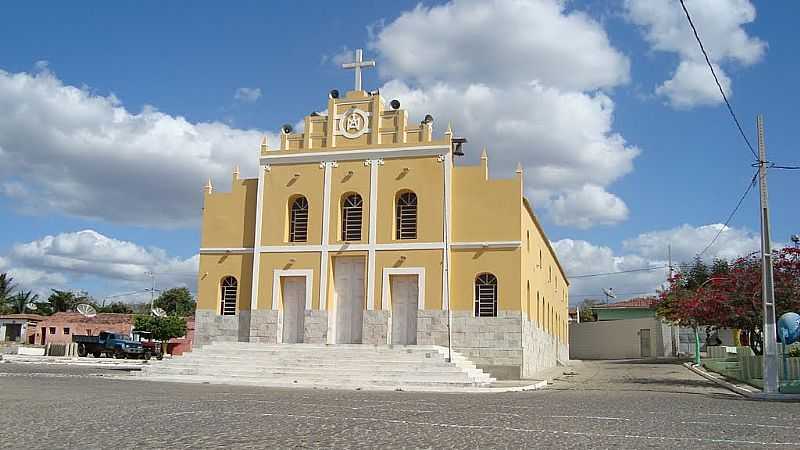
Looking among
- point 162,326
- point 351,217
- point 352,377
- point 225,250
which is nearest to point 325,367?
point 352,377

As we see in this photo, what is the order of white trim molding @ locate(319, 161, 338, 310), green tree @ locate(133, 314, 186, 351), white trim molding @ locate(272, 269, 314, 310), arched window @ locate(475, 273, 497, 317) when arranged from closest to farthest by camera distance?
arched window @ locate(475, 273, 497, 317) → white trim molding @ locate(319, 161, 338, 310) → white trim molding @ locate(272, 269, 314, 310) → green tree @ locate(133, 314, 186, 351)

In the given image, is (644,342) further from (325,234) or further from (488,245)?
(325,234)

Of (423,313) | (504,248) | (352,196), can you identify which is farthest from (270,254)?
(504,248)

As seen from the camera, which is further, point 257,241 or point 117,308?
point 117,308

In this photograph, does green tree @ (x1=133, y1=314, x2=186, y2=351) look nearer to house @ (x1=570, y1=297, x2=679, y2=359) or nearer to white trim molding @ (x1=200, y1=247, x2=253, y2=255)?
white trim molding @ (x1=200, y1=247, x2=253, y2=255)

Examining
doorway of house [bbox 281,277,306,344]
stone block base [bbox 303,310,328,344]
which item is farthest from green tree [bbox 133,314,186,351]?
stone block base [bbox 303,310,328,344]

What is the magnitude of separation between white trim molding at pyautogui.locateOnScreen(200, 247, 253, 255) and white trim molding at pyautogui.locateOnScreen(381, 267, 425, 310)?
5.37 meters

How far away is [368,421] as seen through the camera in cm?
1098

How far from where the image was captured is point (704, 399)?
57.6 ft

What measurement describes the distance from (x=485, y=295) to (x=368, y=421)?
14574mm

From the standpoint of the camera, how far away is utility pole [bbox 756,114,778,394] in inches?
758

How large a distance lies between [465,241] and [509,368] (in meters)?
4.37

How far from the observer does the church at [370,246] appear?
24984mm

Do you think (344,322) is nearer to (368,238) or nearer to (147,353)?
(368,238)
